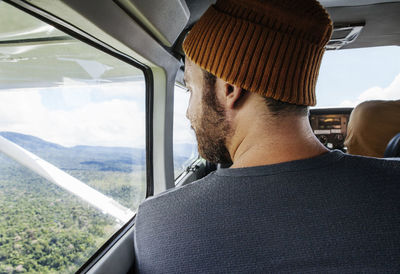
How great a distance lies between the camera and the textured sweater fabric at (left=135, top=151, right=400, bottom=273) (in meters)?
0.75

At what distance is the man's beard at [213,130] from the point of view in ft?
3.70

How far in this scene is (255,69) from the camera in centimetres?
102

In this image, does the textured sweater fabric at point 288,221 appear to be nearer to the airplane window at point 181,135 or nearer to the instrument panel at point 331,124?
the airplane window at point 181,135

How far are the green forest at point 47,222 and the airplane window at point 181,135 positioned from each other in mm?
1711

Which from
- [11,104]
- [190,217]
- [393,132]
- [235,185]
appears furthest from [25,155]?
[393,132]

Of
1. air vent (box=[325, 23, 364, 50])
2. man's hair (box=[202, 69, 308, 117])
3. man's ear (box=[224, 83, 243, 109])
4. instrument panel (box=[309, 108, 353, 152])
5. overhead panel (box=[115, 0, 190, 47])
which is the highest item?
air vent (box=[325, 23, 364, 50])

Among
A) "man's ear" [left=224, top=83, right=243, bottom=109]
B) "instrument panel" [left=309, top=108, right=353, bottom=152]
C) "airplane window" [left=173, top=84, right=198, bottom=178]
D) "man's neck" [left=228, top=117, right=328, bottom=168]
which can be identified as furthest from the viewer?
"instrument panel" [left=309, top=108, right=353, bottom=152]

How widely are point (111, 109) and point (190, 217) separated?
4.91 feet

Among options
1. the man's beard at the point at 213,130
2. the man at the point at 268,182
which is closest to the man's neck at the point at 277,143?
the man at the point at 268,182

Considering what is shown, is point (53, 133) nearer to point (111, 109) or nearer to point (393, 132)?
point (111, 109)

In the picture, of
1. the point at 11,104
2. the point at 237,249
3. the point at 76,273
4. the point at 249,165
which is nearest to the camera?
the point at 237,249

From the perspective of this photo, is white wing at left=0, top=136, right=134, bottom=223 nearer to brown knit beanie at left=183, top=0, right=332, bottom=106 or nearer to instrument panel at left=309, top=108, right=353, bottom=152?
brown knit beanie at left=183, top=0, right=332, bottom=106

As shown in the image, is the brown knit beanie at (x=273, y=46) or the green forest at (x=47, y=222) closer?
the brown knit beanie at (x=273, y=46)

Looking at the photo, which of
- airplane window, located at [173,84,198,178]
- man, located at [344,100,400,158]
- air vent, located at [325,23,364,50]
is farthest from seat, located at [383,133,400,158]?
airplane window, located at [173,84,198,178]
